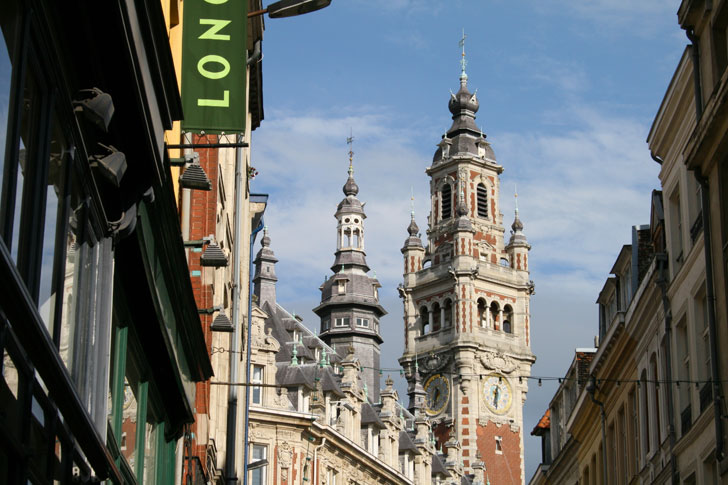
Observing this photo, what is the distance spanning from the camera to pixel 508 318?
378ft

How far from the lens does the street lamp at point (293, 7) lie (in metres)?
16.0

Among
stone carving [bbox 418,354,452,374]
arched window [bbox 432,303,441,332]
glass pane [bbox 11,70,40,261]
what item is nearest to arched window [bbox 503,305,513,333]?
arched window [bbox 432,303,441,332]

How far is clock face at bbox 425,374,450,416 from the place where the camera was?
110750 millimetres

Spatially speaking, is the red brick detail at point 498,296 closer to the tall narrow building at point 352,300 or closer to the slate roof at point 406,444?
the tall narrow building at point 352,300

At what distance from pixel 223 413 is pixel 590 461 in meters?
11.5

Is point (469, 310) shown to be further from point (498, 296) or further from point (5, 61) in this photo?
point (5, 61)

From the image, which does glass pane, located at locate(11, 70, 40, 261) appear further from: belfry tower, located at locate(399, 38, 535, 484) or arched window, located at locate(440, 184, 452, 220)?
arched window, located at locate(440, 184, 452, 220)

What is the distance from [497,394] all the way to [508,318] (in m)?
7.51

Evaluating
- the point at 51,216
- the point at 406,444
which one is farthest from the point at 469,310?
the point at 51,216

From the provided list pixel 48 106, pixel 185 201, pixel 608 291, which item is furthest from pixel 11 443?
pixel 608 291

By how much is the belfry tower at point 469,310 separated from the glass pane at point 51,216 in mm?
95962

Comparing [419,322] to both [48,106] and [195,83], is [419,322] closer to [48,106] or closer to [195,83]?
[195,83]

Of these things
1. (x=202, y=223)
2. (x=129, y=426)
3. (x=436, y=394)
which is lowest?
(x=129, y=426)

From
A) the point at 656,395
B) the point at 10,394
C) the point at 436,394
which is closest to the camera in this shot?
the point at 10,394
